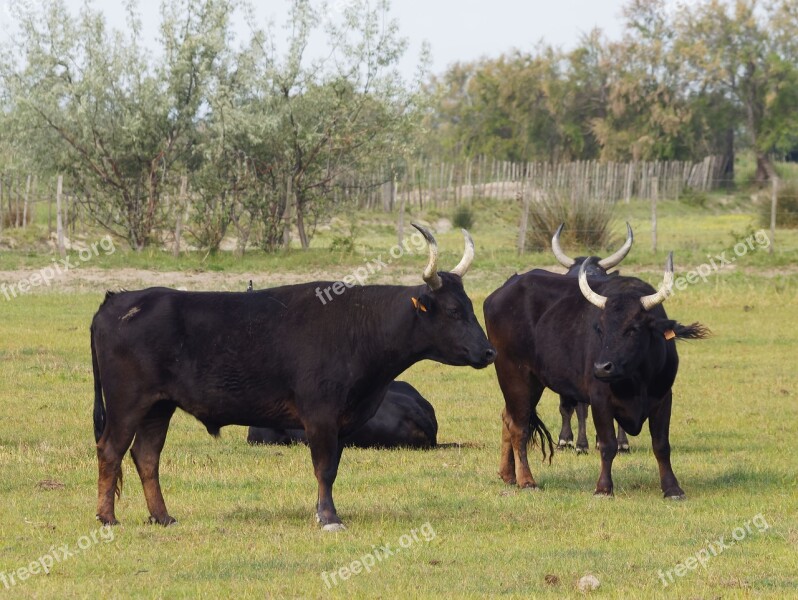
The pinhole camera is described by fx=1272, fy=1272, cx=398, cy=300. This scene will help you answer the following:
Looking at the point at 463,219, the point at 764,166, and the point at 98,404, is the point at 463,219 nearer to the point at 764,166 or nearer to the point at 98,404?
the point at 764,166

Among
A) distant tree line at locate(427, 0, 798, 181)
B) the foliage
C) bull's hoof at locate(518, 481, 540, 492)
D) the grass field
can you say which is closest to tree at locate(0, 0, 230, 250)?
the foliage

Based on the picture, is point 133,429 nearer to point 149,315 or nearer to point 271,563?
point 149,315

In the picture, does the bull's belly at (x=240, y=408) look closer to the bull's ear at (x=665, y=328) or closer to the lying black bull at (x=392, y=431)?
the bull's ear at (x=665, y=328)

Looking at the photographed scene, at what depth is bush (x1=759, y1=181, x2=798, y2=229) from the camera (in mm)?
33938

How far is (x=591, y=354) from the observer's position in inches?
387

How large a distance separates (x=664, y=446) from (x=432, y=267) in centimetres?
254

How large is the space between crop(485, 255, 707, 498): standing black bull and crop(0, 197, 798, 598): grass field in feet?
1.34

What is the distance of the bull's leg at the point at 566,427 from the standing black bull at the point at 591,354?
1.40 metres

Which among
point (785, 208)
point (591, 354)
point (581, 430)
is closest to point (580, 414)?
point (581, 430)

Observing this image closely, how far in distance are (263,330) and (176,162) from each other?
74.1ft

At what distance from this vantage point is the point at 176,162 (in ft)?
100

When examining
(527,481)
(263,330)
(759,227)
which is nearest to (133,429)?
(263,330)

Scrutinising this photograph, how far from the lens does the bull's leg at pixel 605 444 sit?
948 cm

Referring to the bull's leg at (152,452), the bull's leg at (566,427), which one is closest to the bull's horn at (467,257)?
the bull's leg at (152,452)
